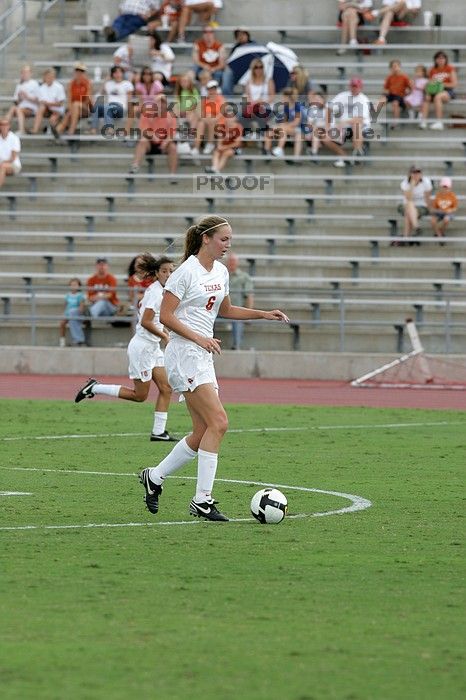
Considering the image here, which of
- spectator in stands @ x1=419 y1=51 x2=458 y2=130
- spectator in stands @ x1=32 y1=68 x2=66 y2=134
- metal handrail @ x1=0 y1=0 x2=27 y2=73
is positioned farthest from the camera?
metal handrail @ x1=0 y1=0 x2=27 y2=73

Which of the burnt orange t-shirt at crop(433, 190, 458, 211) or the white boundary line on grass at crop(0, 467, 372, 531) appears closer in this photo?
the white boundary line on grass at crop(0, 467, 372, 531)

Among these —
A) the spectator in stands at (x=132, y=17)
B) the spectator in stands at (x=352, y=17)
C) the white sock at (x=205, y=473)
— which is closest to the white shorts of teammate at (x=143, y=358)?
the white sock at (x=205, y=473)

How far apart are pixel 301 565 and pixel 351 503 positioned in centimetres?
302

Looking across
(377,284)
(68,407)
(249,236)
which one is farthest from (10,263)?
(68,407)

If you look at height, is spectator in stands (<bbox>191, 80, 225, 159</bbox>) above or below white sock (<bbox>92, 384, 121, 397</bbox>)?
above

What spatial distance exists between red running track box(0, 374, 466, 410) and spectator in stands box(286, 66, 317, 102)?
26.1ft

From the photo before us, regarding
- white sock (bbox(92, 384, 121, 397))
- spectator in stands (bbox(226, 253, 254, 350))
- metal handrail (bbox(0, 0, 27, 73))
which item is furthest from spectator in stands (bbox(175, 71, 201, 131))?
white sock (bbox(92, 384, 121, 397))

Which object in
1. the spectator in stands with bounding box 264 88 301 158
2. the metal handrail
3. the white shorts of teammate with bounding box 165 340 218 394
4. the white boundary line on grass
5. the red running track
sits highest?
the metal handrail

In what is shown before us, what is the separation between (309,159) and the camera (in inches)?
1233

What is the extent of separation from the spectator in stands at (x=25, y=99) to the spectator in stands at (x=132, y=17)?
2696 mm

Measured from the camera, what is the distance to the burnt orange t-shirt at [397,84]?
31.3 m

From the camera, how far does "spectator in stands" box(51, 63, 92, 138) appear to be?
32250mm

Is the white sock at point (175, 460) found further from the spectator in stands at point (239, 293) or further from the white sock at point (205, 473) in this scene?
the spectator in stands at point (239, 293)

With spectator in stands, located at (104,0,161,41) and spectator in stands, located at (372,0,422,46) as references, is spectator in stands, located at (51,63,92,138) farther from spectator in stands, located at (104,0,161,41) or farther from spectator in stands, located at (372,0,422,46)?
spectator in stands, located at (372,0,422,46)
